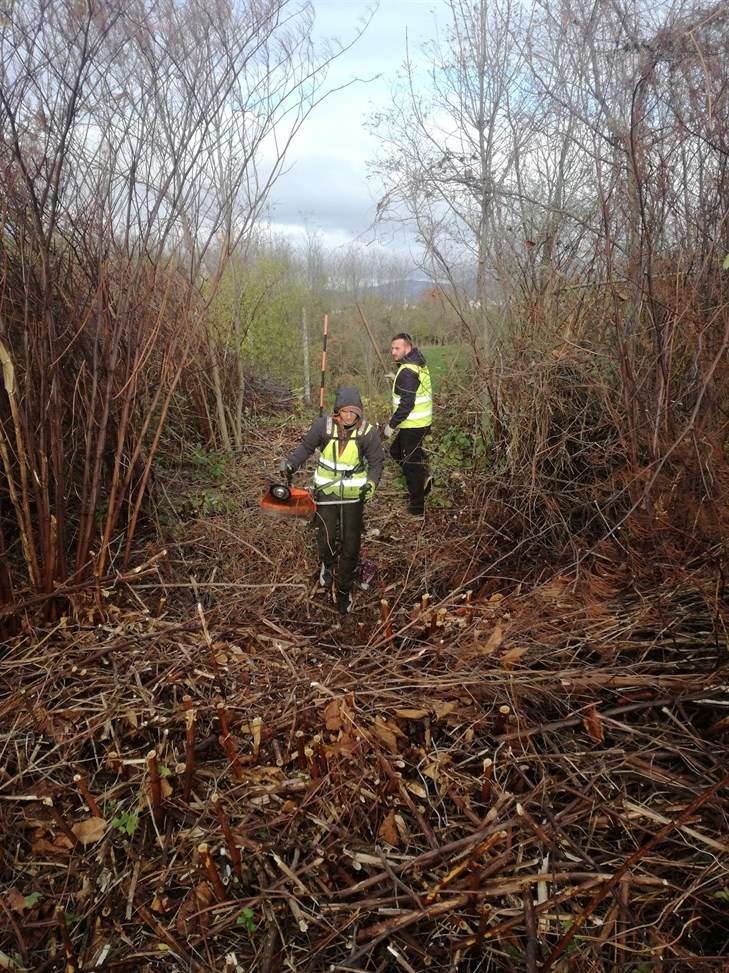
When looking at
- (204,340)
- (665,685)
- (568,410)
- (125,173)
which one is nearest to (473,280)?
(568,410)

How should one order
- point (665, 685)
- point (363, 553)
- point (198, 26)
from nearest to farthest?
point (665, 685)
point (198, 26)
point (363, 553)

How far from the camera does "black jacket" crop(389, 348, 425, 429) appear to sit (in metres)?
5.61

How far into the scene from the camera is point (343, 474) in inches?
156

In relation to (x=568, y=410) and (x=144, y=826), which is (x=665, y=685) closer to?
(x=144, y=826)

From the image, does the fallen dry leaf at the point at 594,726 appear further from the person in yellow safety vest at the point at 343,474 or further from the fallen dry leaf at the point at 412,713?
the person in yellow safety vest at the point at 343,474

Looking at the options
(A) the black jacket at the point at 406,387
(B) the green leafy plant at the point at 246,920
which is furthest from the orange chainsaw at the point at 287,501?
(B) the green leafy plant at the point at 246,920

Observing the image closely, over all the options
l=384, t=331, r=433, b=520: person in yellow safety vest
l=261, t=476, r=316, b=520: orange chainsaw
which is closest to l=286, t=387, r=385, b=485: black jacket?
l=261, t=476, r=316, b=520: orange chainsaw

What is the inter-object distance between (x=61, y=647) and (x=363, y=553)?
2.57m

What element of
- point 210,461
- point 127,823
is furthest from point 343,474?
point 210,461

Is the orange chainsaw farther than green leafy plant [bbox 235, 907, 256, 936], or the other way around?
the orange chainsaw

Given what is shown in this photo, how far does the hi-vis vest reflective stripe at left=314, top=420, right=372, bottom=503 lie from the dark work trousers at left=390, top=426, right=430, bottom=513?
66.3 inches

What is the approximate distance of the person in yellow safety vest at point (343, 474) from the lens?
396 centimetres

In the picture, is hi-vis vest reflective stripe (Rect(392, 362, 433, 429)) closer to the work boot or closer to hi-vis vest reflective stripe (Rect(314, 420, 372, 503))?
hi-vis vest reflective stripe (Rect(314, 420, 372, 503))

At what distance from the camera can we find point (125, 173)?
313cm
